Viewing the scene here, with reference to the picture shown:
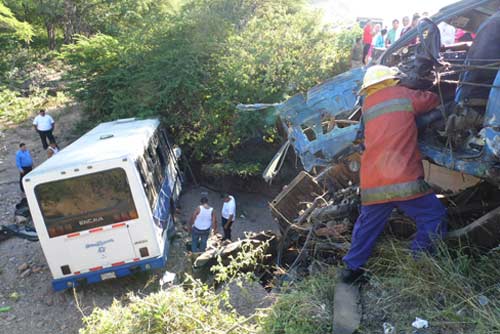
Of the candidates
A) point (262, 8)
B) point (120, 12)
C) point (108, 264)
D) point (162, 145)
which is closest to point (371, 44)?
point (262, 8)

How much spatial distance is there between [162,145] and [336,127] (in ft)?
18.1

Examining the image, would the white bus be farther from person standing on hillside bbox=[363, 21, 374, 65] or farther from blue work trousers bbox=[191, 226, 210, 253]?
person standing on hillside bbox=[363, 21, 374, 65]

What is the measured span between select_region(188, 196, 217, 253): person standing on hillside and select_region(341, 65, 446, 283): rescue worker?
3956 mm

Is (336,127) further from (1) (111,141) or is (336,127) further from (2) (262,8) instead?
(2) (262,8)

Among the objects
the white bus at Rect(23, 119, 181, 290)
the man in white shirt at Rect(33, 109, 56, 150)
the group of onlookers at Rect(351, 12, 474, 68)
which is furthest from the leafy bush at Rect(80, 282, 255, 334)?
the man in white shirt at Rect(33, 109, 56, 150)

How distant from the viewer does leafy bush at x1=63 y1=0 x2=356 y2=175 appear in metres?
11.0

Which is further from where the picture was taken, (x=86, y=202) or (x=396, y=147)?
(x=86, y=202)

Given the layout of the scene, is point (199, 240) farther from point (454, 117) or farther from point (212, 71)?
point (212, 71)

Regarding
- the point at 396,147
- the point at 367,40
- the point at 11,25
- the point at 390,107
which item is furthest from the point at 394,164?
the point at 11,25

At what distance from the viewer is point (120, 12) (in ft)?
69.0

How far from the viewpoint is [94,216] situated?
6.12 metres

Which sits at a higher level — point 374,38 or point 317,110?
point 317,110

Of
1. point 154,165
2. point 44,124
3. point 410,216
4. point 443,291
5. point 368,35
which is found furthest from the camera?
point 44,124

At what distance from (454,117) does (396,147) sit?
481 millimetres
